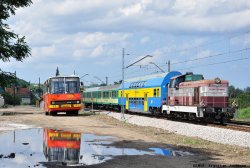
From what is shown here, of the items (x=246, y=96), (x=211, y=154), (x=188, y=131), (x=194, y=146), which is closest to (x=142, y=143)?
(x=194, y=146)

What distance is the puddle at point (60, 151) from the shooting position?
11.9 m

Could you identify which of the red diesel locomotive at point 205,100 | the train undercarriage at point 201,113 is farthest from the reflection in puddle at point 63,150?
the red diesel locomotive at point 205,100

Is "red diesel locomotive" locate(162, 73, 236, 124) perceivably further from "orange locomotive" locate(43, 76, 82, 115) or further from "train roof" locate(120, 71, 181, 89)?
"orange locomotive" locate(43, 76, 82, 115)

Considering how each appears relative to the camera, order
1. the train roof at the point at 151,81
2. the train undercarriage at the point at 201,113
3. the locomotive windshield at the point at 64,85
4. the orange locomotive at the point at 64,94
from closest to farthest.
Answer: the train undercarriage at the point at 201,113 < the train roof at the point at 151,81 < the orange locomotive at the point at 64,94 < the locomotive windshield at the point at 64,85

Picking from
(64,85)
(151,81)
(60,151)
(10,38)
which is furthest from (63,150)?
(151,81)

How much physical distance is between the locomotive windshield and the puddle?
64.9ft

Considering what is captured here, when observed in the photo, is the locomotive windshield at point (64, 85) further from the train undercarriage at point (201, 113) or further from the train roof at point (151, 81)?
the train undercarriage at point (201, 113)

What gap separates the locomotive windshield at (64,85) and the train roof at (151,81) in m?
6.54

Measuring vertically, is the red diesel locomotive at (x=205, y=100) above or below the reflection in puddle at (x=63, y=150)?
above

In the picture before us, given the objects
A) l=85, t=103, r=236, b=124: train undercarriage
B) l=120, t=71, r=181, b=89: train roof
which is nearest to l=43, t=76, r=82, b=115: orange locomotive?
l=120, t=71, r=181, b=89: train roof

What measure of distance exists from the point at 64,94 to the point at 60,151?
957 inches

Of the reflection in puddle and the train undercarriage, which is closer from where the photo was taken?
the reflection in puddle

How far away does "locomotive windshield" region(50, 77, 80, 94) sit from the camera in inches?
1487

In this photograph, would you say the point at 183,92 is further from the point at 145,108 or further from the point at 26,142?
the point at 26,142
